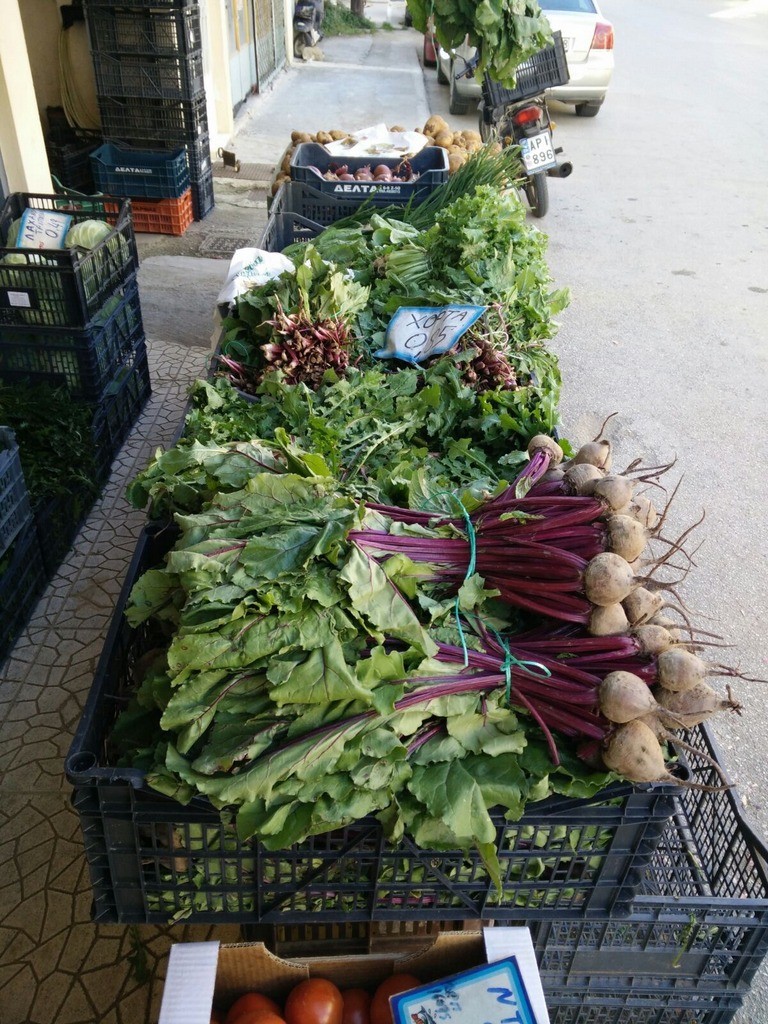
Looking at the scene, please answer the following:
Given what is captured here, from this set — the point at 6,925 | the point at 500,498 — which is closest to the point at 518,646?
the point at 500,498

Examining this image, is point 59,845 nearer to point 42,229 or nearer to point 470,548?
point 470,548

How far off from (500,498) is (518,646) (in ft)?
1.38

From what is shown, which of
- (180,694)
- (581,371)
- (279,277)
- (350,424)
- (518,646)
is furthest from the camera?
(581,371)

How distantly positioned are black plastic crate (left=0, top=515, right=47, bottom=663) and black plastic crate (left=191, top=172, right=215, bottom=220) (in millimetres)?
4795

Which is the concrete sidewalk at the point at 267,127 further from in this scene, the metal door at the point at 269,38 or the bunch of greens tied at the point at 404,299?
the bunch of greens tied at the point at 404,299

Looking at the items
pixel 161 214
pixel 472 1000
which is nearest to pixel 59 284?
pixel 472 1000

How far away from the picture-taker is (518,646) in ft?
5.57

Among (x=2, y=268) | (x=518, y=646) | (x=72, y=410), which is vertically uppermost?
(x=518, y=646)

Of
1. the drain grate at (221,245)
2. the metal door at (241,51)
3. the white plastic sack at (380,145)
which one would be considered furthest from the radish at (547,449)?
the metal door at (241,51)

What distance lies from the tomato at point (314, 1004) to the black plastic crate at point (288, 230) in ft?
11.0

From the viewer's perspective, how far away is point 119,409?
4.16 meters

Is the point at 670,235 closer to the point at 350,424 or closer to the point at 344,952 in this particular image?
the point at 350,424

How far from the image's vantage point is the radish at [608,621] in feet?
5.41

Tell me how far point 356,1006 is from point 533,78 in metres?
7.83
